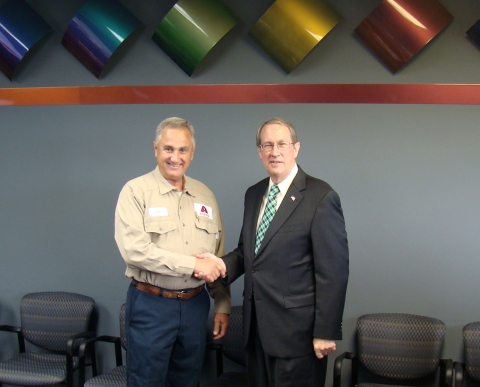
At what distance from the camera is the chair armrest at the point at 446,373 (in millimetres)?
2252

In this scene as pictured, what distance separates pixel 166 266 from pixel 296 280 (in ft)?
2.07

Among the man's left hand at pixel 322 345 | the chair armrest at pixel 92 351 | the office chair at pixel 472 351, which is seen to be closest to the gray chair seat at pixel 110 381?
the chair armrest at pixel 92 351

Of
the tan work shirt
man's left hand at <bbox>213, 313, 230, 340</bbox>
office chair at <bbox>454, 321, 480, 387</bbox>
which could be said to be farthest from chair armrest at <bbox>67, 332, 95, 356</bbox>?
office chair at <bbox>454, 321, 480, 387</bbox>

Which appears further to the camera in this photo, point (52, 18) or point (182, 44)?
point (52, 18)

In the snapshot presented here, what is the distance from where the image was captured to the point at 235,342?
2754 mm

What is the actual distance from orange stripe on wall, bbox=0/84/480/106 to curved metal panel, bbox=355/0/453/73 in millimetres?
246

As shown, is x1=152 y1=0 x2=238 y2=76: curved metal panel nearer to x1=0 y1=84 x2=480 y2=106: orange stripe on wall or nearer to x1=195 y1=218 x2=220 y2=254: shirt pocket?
x1=0 y1=84 x2=480 y2=106: orange stripe on wall

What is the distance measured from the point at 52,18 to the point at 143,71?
0.84m

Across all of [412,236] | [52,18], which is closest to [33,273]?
[52,18]

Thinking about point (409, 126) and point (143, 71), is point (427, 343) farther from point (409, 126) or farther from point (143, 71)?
point (143, 71)

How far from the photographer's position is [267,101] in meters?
2.85

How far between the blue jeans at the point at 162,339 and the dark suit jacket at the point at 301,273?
0.42 m

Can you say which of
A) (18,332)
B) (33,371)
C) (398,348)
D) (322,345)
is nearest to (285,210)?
(322,345)

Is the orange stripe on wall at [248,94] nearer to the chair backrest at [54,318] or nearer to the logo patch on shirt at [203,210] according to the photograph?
the logo patch on shirt at [203,210]
